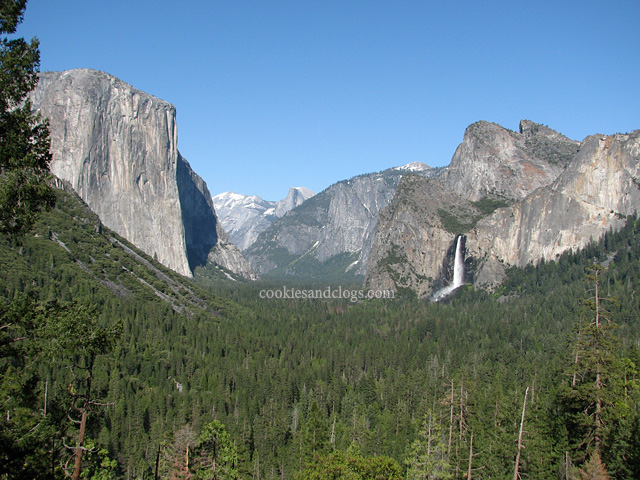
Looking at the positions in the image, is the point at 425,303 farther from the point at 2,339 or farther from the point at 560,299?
the point at 2,339

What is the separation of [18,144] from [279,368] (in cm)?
8780

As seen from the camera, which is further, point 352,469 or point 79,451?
point 352,469

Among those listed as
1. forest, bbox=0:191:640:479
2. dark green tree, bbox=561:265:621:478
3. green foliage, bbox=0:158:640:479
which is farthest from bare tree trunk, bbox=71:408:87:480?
dark green tree, bbox=561:265:621:478

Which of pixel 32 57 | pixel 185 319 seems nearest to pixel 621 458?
pixel 32 57

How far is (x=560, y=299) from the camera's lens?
464 feet

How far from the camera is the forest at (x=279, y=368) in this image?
52.9 feet

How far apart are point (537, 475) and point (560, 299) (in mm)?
110482

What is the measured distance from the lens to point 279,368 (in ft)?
325

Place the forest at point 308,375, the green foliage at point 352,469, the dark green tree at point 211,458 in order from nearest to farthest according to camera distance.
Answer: the forest at point 308,375, the green foliage at point 352,469, the dark green tree at point 211,458

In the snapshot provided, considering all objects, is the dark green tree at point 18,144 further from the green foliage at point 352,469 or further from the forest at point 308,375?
the green foliage at point 352,469

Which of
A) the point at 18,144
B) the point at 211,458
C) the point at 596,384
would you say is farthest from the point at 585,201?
the point at 18,144

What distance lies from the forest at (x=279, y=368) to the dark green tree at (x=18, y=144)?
6cm


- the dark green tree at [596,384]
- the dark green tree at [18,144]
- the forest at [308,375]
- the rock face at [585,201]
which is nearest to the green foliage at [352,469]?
the forest at [308,375]

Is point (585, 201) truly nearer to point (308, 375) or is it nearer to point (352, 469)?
point (308, 375)
